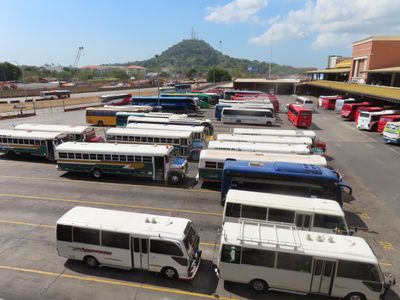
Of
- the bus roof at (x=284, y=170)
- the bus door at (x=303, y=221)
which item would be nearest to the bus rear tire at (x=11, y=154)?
the bus roof at (x=284, y=170)

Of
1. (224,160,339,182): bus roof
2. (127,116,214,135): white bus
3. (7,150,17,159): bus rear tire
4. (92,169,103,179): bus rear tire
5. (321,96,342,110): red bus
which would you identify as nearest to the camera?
(224,160,339,182): bus roof

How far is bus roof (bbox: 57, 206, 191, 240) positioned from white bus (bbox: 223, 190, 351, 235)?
11.5ft

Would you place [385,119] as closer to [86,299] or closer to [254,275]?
[254,275]

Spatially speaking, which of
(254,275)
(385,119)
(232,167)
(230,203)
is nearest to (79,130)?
(232,167)

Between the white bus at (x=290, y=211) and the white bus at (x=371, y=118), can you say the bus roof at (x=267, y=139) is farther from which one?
the white bus at (x=371, y=118)

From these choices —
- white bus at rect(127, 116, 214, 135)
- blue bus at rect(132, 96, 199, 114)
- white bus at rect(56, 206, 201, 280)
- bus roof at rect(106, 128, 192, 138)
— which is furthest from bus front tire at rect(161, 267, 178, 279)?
blue bus at rect(132, 96, 199, 114)

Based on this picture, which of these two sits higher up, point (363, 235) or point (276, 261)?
point (276, 261)

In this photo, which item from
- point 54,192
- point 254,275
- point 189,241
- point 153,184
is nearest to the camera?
point 254,275

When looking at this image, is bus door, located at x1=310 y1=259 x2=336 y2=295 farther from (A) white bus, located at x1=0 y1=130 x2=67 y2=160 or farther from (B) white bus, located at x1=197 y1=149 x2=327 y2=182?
(A) white bus, located at x1=0 y1=130 x2=67 y2=160

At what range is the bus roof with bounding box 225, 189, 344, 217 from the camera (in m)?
15.9

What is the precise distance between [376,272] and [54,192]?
22014mm

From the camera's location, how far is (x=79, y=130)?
33906 millimetres

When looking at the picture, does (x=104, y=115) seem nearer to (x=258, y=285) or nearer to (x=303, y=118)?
(x=303, y=118)

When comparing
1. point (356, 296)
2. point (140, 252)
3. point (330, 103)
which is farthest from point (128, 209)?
point (330, 103)
